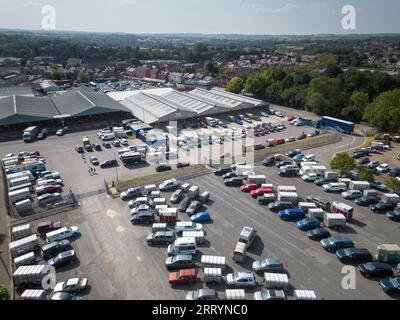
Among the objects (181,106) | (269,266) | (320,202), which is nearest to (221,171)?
(320,202)

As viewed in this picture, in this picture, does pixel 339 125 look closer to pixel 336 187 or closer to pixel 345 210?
pixel 336 187

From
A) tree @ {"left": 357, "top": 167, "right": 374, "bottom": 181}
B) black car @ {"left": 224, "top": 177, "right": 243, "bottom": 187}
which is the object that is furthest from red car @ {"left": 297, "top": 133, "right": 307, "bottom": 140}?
black car @ {"left": 224, "top": 177, "right": 243, "bottom": 187}

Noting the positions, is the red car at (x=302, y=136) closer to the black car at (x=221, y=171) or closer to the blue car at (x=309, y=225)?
the black car at (x=221, y=171)

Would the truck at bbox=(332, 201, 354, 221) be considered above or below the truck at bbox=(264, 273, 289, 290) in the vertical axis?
above

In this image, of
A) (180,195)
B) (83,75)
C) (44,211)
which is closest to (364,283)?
(180,195)

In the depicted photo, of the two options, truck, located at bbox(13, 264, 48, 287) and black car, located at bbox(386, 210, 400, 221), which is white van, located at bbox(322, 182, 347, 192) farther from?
truck, located at bbox(13, 264, 48, 287)
